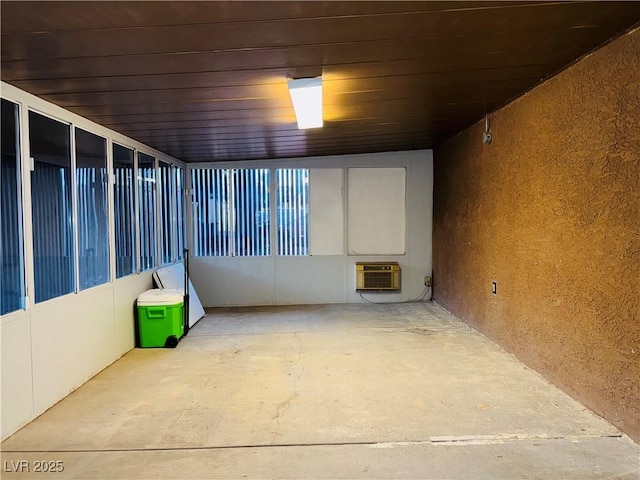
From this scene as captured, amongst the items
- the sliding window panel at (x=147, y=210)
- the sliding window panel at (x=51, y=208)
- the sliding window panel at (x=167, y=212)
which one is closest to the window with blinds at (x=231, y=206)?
the sliding window panel at (x=167, y=212)

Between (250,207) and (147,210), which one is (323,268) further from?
(147,210)

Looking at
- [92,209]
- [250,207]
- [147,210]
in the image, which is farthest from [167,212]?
[92,209]

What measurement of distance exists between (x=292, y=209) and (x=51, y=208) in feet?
12.2

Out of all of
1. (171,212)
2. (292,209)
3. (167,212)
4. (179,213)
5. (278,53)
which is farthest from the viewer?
(292,209)

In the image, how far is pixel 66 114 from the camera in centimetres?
342

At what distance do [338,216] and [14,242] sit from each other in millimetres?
4458

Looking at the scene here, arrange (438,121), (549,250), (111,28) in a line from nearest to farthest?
1. (111,28)
2. (549,250)
3. (438,121)

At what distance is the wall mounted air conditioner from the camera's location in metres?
6.48

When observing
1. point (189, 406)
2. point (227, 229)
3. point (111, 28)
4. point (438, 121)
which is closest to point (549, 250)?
point (438, 121)

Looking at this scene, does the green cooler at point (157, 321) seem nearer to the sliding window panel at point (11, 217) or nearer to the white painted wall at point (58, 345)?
the white painted wall at point (58, 345)

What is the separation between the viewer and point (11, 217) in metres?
2.78

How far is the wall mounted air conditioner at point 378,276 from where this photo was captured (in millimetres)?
6480

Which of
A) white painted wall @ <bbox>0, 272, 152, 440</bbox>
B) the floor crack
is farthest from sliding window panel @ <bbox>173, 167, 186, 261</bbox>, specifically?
the floor crack

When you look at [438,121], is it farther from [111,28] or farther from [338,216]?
[111,28]
